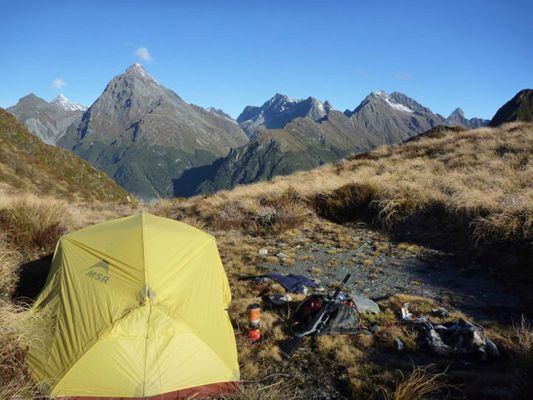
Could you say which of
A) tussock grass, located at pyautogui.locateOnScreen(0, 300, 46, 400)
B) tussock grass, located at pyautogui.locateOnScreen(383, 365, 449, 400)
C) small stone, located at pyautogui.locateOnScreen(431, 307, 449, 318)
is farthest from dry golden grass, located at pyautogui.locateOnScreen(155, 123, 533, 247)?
tussock grass, located at pyautogui.locateOnScreen(0, 300, 46, 400)

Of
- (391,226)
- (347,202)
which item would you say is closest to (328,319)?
(391,226)

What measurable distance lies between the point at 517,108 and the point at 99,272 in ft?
663

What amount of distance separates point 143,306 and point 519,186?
535 inches

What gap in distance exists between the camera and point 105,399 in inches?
206

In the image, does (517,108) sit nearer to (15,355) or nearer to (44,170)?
(44,170)

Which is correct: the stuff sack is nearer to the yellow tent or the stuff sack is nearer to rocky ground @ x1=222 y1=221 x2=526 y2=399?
rocky ground @ x1=222 y1=221 x2=526 y2=399

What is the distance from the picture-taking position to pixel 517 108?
169125 mm

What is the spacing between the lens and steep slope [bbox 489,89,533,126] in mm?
163625

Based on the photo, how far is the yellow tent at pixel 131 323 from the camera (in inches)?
210

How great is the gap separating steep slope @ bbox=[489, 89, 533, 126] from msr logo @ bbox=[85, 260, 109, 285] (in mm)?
182129

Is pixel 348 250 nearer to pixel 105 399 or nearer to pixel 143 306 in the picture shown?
pixel 143 306

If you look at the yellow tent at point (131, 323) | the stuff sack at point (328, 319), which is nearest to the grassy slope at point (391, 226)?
the stuff sack at point (328, 319)

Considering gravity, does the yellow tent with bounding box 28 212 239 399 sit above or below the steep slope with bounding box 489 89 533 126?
below

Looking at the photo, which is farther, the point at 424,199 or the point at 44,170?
the point at 44,170
